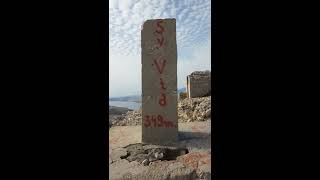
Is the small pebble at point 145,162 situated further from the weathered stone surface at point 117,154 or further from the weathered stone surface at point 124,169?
the weathered stone surface at point 117,154

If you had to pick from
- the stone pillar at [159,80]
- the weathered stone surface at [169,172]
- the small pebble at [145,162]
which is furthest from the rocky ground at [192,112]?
the weathered stone surface at [169,172]

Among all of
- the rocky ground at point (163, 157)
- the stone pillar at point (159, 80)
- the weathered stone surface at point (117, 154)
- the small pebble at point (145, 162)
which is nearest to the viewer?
the rocky ground at point (163, 157)

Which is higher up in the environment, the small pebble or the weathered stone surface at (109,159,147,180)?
the small pebble

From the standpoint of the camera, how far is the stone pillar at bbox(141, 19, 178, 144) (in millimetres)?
5559

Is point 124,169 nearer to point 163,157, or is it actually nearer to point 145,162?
point 145,162

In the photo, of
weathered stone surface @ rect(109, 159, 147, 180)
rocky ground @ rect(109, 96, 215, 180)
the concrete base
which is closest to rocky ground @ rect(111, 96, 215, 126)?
rocky ground @ rect(109, 96, 215, 180)

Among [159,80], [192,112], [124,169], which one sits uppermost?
[159,80]

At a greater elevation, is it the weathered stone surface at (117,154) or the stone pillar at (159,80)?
the stone pillar at (159,80)

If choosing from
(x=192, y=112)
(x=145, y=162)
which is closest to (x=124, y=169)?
(x=145, y=162)

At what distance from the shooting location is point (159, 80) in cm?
561

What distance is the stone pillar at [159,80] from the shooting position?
18.2 ft

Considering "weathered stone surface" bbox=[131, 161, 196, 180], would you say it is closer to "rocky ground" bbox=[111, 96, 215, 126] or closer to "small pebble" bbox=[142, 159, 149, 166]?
"small pebble" bbox=[142, 159, 149, 166]
